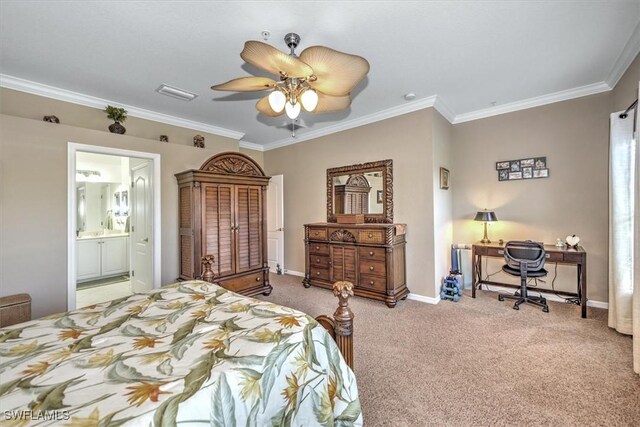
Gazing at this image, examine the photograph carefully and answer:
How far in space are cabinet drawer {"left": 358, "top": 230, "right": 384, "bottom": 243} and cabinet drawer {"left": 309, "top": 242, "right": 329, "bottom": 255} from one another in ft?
2.09

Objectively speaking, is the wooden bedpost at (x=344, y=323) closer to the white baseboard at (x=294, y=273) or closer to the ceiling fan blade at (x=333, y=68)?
the ceiling fan blade at (x=333, y=68)

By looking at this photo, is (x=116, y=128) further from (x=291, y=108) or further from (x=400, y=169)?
(x=400, y=169)

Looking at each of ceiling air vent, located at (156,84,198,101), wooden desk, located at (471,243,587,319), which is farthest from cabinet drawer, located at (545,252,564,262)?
ceiling air vent, located at (156,84,198,101)

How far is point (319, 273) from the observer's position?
435 cm

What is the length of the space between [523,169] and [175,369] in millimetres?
4590

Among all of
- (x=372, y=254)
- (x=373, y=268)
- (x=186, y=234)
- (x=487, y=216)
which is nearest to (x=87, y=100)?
(x=186, y=234)

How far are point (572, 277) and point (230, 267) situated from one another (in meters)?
4.64

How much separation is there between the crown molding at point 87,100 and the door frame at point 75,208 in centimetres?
60

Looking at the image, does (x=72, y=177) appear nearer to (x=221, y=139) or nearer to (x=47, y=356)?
(x=221, y=139)

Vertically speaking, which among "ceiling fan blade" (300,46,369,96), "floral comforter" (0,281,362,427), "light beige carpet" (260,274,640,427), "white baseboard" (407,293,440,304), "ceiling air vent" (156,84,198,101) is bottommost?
"light beige carpet" (260,274,640,427)

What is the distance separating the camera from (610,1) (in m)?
1.95

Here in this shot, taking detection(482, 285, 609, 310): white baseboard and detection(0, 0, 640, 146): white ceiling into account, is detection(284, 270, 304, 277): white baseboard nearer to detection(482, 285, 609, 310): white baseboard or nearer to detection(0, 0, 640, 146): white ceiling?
detection(482, 285, 609, 310): white baseboard

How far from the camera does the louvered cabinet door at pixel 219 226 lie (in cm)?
364

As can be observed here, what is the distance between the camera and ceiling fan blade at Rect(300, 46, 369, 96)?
1616 mm
